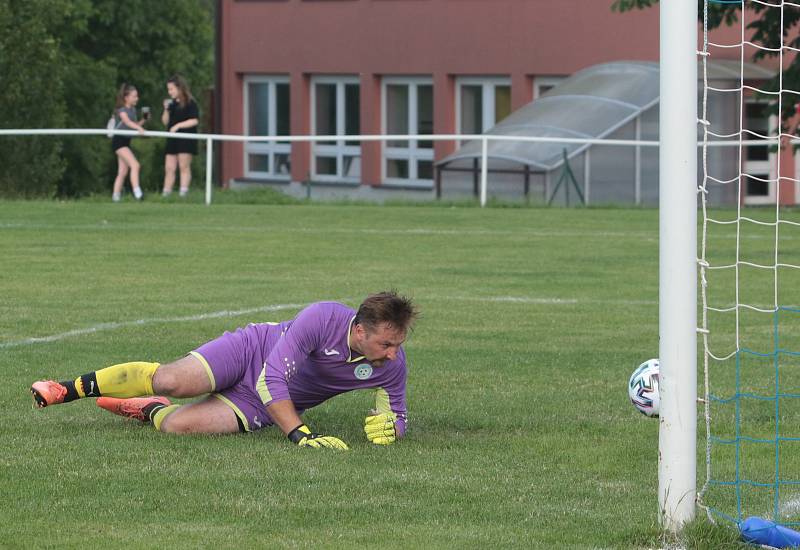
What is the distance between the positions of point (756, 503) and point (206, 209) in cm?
1689

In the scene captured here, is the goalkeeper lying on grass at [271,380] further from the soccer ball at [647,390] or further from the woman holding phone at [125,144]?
the woman holding phone at [125,144]

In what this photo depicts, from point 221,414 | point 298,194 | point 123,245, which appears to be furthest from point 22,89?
point 221,414

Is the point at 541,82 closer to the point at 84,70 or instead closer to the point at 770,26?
the point at 770,26

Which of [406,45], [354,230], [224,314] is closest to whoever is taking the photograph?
[224,314]

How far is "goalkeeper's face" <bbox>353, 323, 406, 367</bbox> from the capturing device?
7270mm

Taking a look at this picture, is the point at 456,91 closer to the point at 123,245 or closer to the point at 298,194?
the point at 298,194

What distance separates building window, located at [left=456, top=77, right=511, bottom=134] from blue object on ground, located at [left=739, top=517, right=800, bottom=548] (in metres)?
32.0

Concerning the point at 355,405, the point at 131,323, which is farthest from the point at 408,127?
the point at 355,405

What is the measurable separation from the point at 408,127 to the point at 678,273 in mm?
34325

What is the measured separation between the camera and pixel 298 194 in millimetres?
40188

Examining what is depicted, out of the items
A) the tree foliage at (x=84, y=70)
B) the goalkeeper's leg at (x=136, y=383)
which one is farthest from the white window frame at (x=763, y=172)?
the goalkeeper's leg at (x=136, y=383)

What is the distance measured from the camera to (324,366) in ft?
25.1

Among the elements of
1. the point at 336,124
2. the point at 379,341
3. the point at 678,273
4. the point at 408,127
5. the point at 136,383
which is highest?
Result: the point at 336,124

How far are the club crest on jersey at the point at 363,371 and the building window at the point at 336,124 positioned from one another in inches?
1273
